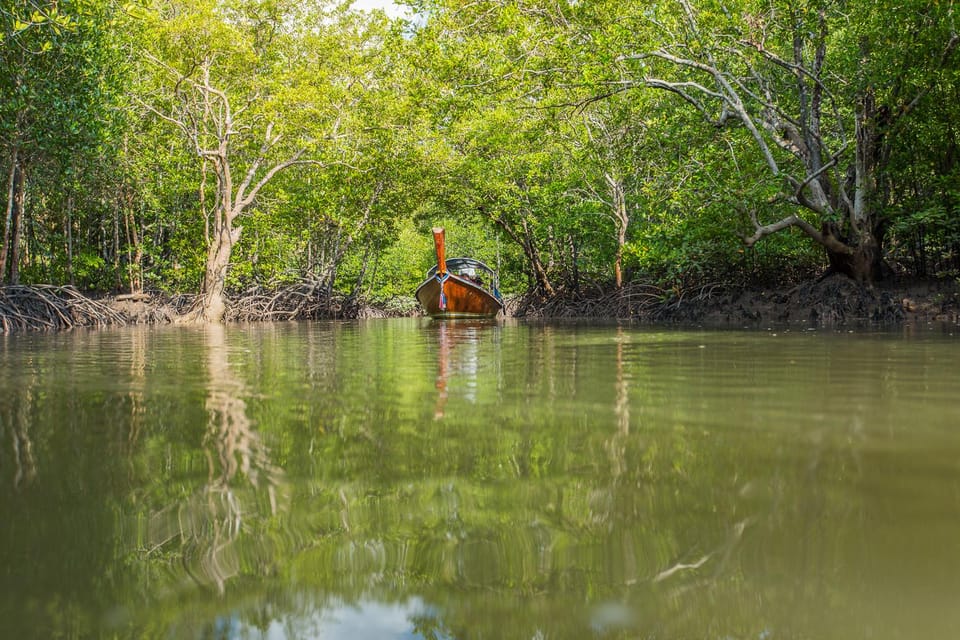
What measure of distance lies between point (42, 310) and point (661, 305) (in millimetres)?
12300

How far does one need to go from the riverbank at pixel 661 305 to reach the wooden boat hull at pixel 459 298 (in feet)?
9.53

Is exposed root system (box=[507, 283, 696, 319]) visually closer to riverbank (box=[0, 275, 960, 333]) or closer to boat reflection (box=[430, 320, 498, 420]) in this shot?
riverbank (box=[0, 275, 960, 333])

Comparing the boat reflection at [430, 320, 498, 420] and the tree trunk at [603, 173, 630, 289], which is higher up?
the tree trunk at [603, 173, 630, 289]

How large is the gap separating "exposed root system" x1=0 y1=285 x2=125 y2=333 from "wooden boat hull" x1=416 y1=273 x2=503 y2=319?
753cm

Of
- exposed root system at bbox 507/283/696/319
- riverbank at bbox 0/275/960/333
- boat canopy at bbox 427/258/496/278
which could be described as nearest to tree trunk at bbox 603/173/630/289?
exposed root system at bbox 507/283/696/319

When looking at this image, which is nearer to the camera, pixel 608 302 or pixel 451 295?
pixel 451 295

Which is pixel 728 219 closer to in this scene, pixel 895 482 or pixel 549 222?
pixel 549 222

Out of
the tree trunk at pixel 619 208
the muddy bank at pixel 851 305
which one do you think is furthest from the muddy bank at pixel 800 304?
the tree trunk at pixel 619 208

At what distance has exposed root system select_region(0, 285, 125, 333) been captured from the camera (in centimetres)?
1107

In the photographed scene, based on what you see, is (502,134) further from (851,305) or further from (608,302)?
(851,305)

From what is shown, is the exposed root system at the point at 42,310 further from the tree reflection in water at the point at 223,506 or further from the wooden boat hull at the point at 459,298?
the tree reflection in water at the point at 223,506

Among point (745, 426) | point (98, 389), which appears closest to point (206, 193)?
point (98, 389)

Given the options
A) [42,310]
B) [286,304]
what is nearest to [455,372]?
[42,310]

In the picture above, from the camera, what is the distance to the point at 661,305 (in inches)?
600
